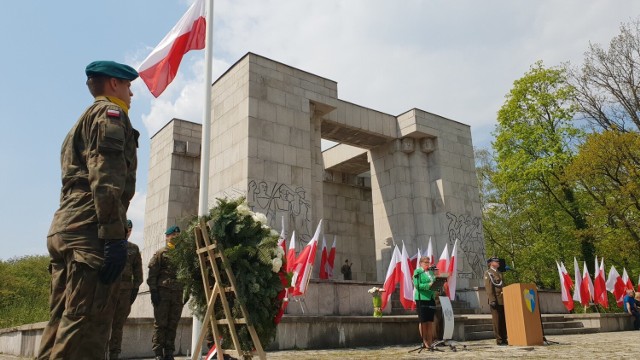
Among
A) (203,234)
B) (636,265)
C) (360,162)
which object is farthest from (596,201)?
(203,234)

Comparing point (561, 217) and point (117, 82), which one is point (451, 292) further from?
point (561, 217)

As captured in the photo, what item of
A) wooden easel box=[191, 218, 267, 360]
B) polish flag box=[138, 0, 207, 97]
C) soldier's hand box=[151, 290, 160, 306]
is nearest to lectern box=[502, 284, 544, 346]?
wooden easel box=[191, 218, 267, 360]

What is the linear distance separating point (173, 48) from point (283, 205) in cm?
716

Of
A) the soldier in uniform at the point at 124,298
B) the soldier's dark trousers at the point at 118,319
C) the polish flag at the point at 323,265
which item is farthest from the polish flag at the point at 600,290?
the soldier's dark trousers at the point at 118,319

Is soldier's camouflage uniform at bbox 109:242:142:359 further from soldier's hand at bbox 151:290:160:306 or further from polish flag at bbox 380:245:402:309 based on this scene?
polish flag at bbox 380:245:402:309

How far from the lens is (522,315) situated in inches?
380

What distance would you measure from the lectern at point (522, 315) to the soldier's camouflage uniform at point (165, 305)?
675 cm

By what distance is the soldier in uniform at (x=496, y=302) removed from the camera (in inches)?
407

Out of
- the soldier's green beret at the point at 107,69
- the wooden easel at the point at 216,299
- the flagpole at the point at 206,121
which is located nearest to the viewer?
the soldier's green beret at the point at 107,69

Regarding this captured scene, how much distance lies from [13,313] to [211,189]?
39.3 ft

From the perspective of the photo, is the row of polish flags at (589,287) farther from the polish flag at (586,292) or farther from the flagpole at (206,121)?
the flagpole at (206,121)

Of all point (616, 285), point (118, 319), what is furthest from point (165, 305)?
point (616, 285)

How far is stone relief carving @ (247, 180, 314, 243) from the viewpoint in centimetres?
1537

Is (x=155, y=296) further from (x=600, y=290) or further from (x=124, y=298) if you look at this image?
(x=600, y=290)
